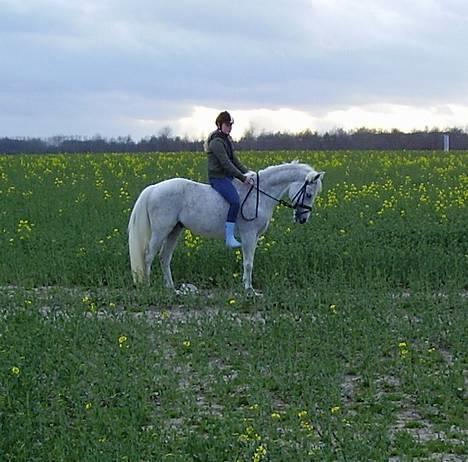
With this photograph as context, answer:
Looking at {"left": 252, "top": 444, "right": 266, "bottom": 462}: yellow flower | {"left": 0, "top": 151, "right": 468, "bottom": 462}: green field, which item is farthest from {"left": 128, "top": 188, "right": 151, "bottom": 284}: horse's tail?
{"left": 252, "top": 444, "right": 266, "bottom": 462}: yellow flower

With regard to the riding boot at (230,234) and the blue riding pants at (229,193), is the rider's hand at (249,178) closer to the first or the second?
the blue riding pants at (229,193)

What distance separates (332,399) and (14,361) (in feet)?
9.25

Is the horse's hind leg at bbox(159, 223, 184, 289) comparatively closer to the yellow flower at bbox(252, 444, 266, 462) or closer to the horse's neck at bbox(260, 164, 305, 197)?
the horse's neck at bbox(260, 164, 305, 197)

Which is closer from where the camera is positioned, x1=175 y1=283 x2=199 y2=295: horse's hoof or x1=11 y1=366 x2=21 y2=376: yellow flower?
x1=11 y1=366 x2=21 y2=376: yellow flower

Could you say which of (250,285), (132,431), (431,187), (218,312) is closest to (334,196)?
(431,187)

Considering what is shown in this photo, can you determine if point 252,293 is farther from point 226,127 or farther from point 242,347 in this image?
point 242,347

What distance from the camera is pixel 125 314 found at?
34.7ft

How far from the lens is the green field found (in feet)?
21.8

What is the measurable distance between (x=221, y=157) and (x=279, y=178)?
94 cm

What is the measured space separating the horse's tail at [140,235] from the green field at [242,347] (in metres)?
0.46

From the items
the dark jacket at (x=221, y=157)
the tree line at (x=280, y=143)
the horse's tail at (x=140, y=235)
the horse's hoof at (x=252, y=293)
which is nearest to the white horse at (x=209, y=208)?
the horse's tail at (x=140, y=235)

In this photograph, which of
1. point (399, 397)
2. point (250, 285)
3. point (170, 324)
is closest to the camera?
point (399, 397)

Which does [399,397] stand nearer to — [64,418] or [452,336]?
[452,336]

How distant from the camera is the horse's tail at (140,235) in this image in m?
13.0
